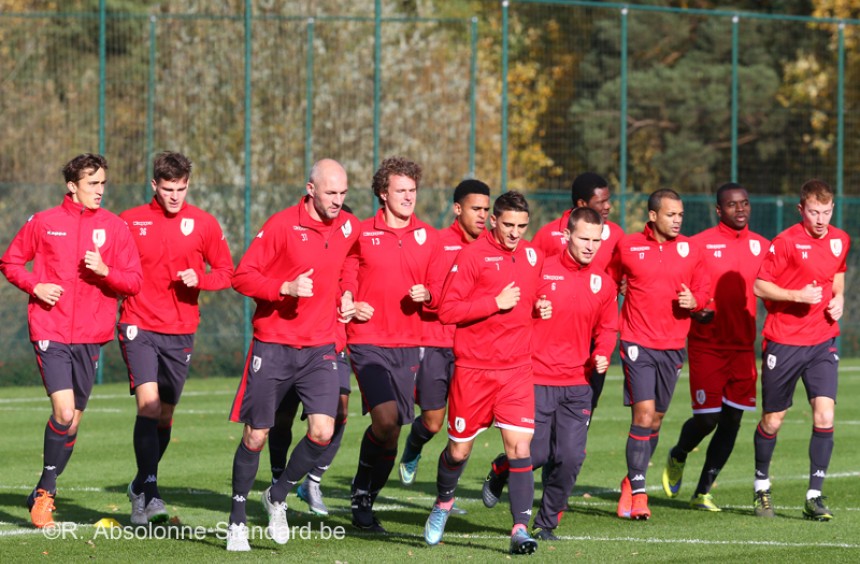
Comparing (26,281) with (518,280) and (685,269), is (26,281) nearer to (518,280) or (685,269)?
(518,280)

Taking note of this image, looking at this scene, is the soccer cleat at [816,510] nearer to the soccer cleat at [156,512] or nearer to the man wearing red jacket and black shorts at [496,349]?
the man wearing red jacket and black shorts at [496,349]

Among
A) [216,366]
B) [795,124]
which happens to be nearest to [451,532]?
[216,366]

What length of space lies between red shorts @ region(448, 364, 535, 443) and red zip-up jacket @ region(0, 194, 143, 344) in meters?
2.33

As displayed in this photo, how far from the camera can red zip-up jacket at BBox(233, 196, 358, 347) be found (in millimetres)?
9719

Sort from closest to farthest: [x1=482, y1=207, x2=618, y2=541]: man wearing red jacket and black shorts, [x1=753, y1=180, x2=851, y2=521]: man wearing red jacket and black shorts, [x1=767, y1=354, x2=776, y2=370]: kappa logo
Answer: [x1=482, y1=207, x2=618, y2=541]: man wearing red jacket and black shorts, [x1=753, y1=180, x2=851, y2=521]: man wearing red jacket and black shorts, [x1=767, y1=354, x2=776, y2=370]: kappa logo

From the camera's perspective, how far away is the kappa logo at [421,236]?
11.0 m

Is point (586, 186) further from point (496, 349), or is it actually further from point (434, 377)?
point (496, 349)

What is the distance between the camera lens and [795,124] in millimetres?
35219

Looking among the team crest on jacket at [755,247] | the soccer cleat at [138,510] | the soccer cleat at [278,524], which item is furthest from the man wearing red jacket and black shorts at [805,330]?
the soccer cleat at [138,510]

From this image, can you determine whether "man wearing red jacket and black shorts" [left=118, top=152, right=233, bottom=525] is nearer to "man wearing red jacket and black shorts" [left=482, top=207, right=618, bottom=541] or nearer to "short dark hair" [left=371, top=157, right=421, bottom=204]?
"short dark hair" [left=371, top=157, right=421, bottom=204]

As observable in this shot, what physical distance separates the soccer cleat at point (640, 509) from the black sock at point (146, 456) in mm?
3380

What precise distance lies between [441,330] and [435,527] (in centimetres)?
199

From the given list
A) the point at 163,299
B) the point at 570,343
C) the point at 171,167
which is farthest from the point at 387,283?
the point at 171,167

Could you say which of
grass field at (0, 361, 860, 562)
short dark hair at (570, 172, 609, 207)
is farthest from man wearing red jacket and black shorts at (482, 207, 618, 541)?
short dark hair at (570, 172, 609, 207)
